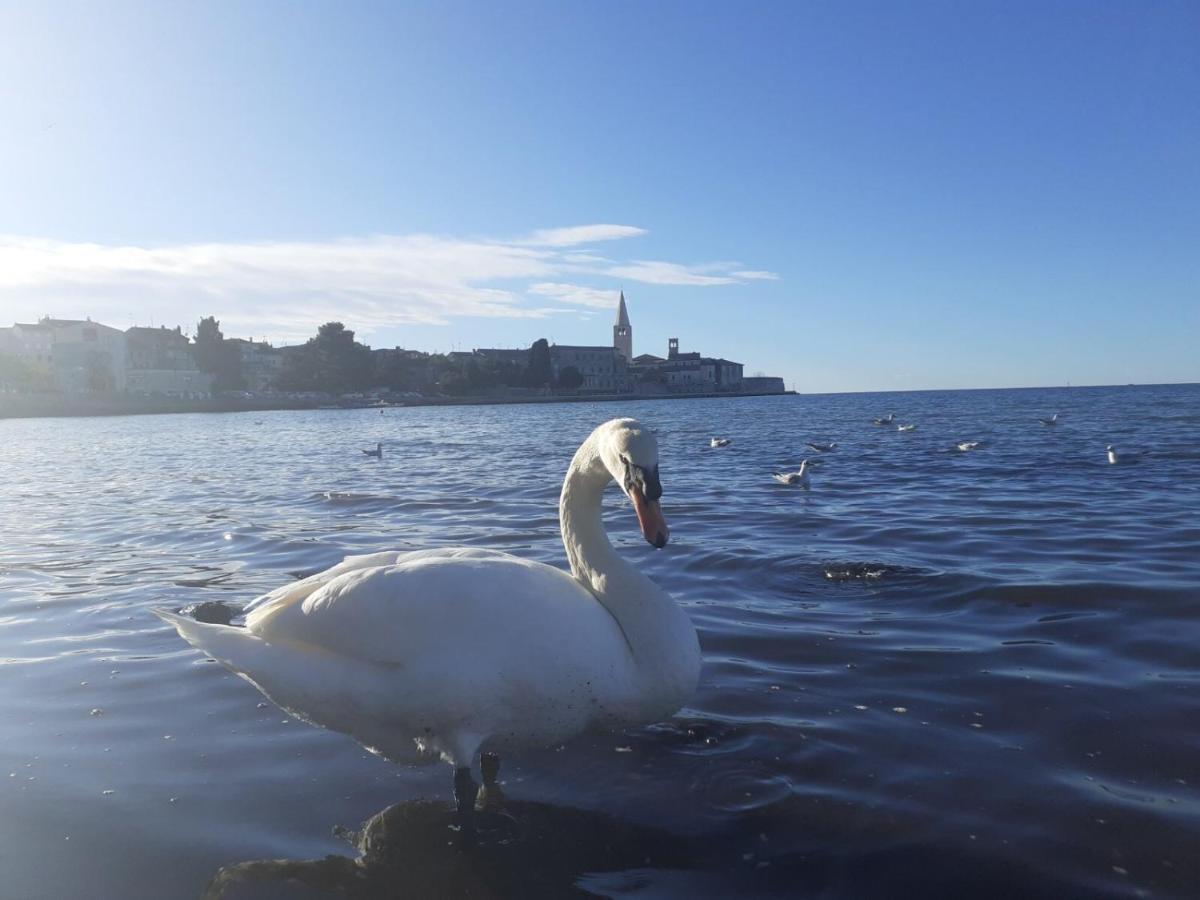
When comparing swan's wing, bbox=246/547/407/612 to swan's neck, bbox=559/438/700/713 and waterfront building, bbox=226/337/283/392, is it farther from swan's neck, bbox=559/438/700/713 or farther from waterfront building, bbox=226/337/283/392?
waterfront building, bbox=226/337/283/392

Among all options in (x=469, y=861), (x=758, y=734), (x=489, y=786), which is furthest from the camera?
(x=758, y=734)

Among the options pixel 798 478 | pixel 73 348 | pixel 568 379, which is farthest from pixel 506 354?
pixel 798 478

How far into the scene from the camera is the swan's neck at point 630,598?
12.1 ft

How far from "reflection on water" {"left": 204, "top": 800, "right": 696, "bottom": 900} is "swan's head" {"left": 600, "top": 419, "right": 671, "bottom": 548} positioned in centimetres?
113

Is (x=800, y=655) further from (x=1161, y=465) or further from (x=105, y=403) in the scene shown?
(x=105, y=403)

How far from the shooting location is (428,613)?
3.38 metres

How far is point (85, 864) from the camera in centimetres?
309

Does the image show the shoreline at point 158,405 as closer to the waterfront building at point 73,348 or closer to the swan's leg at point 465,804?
the waterfront building at point 73,348

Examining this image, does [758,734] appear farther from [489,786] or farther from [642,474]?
[642,474]

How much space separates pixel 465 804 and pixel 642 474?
4.79 feet

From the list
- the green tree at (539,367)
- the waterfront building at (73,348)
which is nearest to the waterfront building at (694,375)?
the green tree at (539,367)

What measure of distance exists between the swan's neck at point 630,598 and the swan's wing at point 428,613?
0.21 metres

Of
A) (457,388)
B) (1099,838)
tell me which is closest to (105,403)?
(457,388)

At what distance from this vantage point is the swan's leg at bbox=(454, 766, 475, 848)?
3.29m
